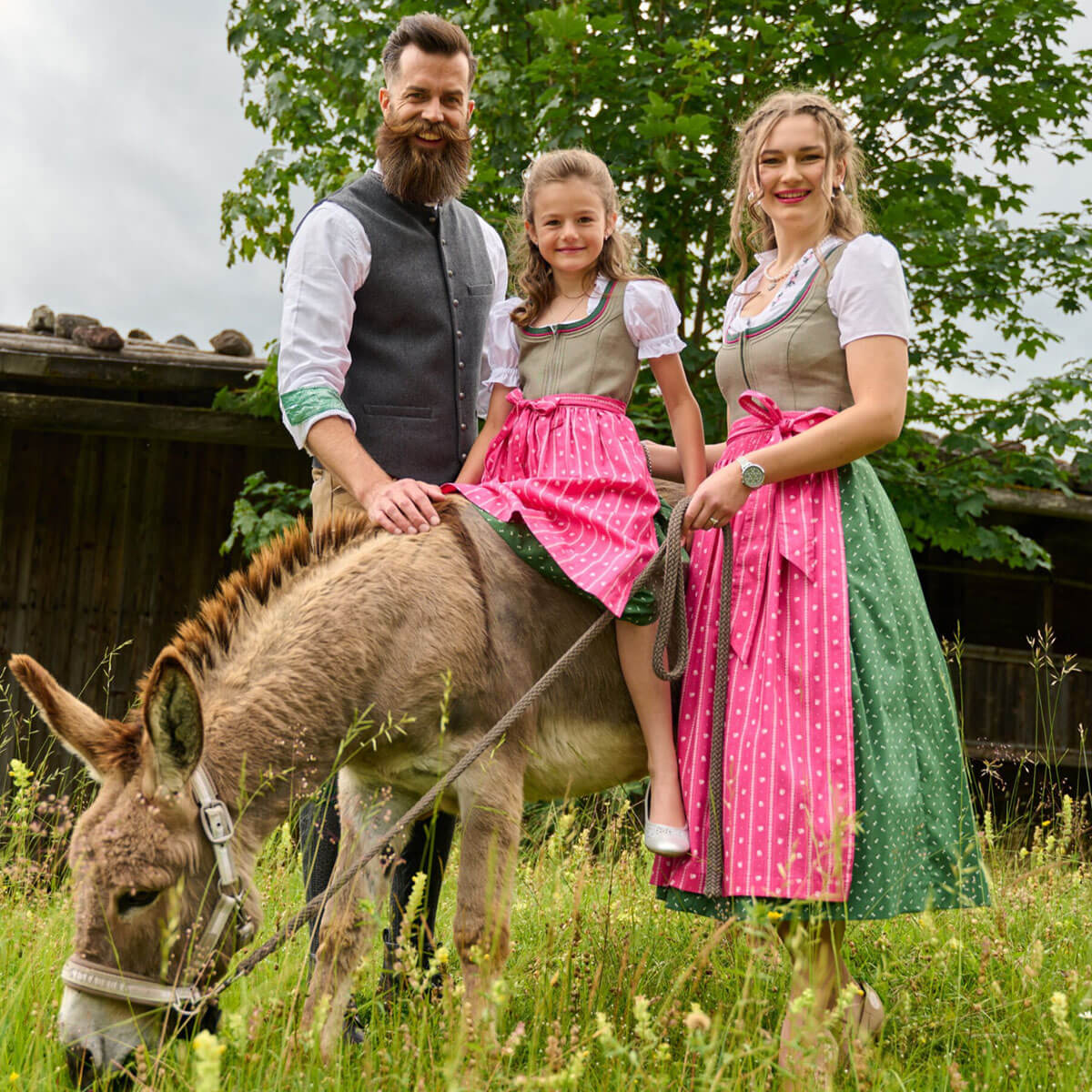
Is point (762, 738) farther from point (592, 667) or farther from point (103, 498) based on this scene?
point (103, 498)

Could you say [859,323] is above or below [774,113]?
below

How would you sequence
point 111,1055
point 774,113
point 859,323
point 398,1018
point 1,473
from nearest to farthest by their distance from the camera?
1. point 111,1055
2. point 398,1018
3. point 859,323
4. point 774,113
5. point 1,473

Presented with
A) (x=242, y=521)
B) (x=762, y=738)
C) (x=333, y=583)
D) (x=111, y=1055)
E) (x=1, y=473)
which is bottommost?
(x=111, y=1055)


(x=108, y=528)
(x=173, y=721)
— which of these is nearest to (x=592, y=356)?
(x=173, y=721)

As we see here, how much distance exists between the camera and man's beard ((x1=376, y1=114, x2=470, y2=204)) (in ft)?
10.00

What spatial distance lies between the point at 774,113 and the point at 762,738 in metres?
1.56

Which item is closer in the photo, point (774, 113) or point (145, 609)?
point (774, 113)

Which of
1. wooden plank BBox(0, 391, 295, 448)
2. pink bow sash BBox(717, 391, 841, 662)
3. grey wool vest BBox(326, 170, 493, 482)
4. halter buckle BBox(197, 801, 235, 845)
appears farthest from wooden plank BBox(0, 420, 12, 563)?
pink bow sash BBox(717, 391, 841, 662)

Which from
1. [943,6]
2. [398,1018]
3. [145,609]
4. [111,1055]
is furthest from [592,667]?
[145,609]

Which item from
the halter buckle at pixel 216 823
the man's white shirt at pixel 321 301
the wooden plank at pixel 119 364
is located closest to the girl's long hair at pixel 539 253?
the man's white shirt at pixel 321 301

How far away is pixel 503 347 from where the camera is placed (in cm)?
300

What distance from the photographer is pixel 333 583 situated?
95.6 inches

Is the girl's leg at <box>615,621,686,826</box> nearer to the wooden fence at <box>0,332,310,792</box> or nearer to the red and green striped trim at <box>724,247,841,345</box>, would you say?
the red and green striped trim at <box>724,247,841,345</box>

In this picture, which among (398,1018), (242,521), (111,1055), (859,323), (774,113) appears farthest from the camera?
(242,521)
